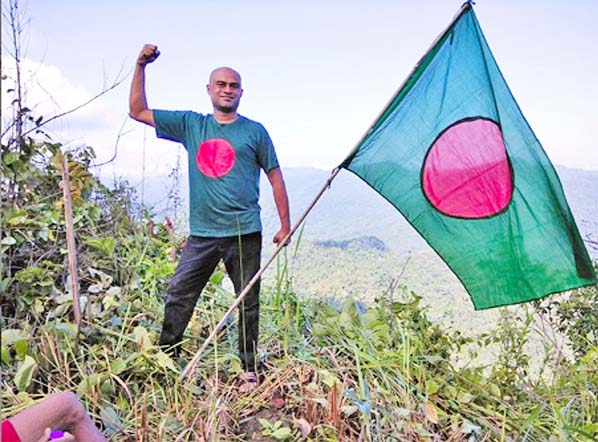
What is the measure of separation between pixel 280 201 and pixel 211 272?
0.45 meters

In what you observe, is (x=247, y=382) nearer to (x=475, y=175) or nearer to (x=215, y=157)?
(x=215, y=157)

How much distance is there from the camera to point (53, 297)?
2.76m

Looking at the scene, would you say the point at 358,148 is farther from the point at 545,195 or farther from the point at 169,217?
the point at 169,217

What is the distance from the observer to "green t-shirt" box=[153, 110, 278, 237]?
2299mm

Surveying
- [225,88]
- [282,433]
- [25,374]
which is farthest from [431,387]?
[25,374]

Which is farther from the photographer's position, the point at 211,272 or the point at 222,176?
the point at 211,272

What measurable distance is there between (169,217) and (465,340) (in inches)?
89.7

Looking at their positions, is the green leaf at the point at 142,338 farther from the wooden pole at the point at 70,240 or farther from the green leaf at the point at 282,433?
the green leaf at the point at 282,433

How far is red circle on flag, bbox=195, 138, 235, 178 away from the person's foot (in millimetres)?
922

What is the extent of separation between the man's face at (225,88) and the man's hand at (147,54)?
0.24 m

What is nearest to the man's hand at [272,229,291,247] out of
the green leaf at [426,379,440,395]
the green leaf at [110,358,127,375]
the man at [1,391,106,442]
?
the green leaf at [110,358,127,375]

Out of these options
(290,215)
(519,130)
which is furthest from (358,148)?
(519,130)

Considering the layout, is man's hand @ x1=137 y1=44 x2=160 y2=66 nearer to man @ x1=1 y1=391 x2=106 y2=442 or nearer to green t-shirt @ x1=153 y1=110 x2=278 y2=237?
green t-shirt @ x1=153 y1=110 x2=278 y2=237

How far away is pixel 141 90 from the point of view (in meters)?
2.28
